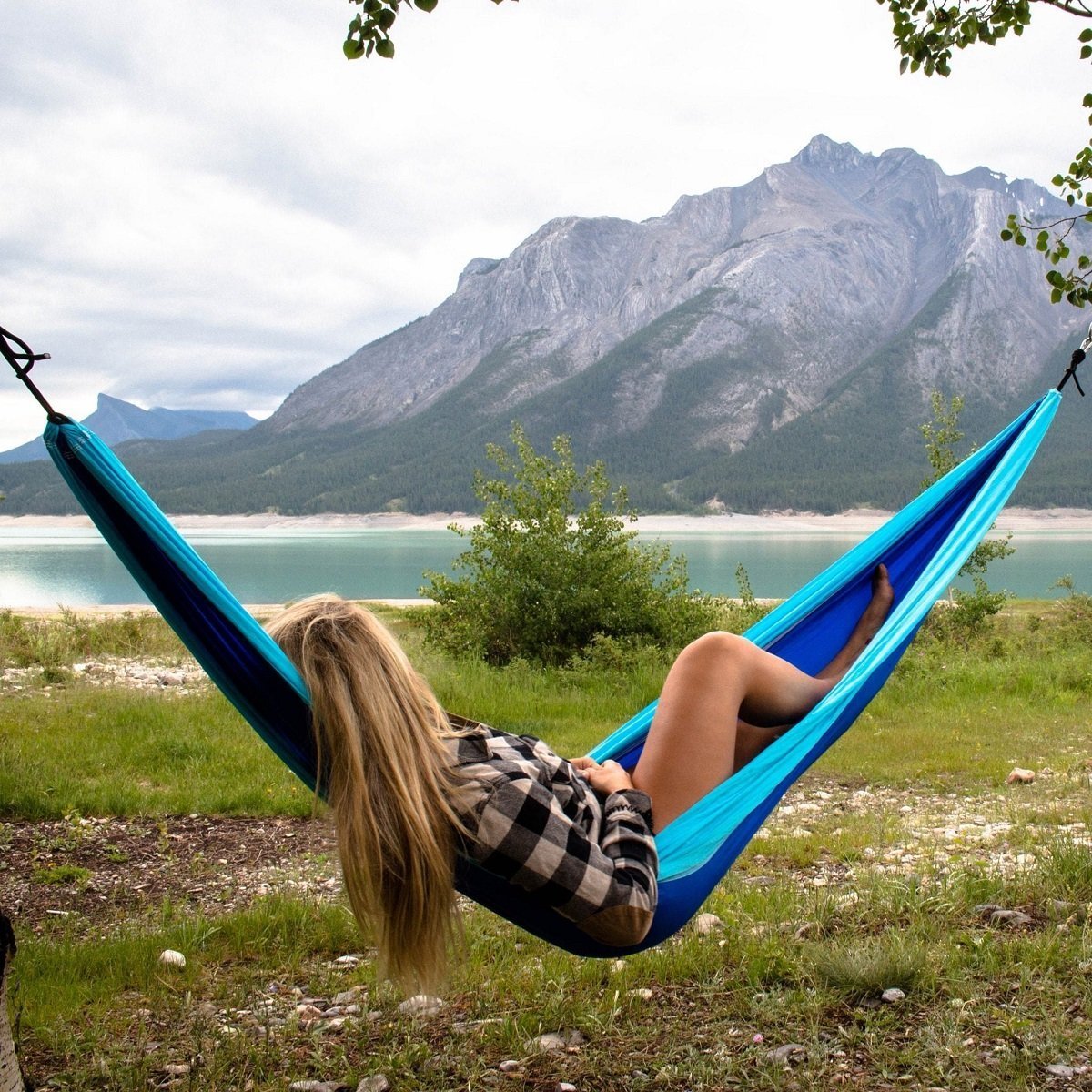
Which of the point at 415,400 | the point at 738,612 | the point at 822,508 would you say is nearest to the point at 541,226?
A: the point at 415,400

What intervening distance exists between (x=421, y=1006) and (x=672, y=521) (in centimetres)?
7641

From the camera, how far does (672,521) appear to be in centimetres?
7775

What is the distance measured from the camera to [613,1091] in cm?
170

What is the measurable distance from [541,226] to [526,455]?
16452 centimetres

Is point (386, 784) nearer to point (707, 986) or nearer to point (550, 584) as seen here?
point (707, 986)

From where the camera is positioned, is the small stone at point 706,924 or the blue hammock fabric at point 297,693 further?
the small stone at point 706,924

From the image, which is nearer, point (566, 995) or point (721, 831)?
point (721, 831)

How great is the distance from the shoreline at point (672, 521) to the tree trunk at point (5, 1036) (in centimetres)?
6091

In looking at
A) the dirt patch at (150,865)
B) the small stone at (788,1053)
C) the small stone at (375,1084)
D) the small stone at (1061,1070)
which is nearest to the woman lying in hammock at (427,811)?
the small stone at (375,1084)

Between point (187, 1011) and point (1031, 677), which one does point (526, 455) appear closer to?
point (1031, 677)

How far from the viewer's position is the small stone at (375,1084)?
5.60 ft

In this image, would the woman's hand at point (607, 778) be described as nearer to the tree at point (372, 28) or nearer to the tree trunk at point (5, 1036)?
the tree trunk at point (5, 1036)

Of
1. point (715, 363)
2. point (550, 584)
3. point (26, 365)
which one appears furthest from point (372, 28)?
point (715, 363)

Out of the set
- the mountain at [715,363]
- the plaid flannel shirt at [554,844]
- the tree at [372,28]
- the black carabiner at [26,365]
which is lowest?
the plaid flannel shirt at [554,844]
